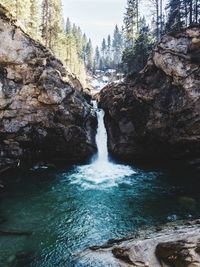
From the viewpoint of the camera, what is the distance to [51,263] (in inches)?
678

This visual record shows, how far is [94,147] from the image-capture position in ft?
134

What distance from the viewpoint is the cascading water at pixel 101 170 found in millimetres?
32750

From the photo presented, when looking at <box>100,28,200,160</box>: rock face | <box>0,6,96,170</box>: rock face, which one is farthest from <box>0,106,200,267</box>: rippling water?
<box>0,6,96,170</box>: rock face

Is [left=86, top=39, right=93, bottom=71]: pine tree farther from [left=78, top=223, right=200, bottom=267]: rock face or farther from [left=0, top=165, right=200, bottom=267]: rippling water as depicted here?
[left=78, top=223, right=200, bottom=267]: rock face

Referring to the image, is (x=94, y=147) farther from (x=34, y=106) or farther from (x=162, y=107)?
(x=162, y=107)

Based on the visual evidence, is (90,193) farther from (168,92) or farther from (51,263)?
(168,92)

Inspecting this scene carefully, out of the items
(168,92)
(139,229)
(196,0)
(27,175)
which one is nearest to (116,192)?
(139,229)

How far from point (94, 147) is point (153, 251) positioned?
2628 cm

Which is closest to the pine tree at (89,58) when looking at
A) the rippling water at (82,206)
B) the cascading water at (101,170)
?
the cascading water at (101,170)

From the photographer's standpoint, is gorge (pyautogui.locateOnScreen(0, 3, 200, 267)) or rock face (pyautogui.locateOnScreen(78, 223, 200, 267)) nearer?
rock face (pyautogui.locateOnScreen(78, 223, 200, 267))

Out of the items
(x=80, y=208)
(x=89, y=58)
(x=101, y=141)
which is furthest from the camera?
(x=89, y=58)

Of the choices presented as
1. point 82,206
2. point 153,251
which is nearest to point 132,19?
point 82,206

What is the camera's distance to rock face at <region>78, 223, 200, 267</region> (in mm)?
13797

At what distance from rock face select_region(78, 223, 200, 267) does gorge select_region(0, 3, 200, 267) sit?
2.28 metres
